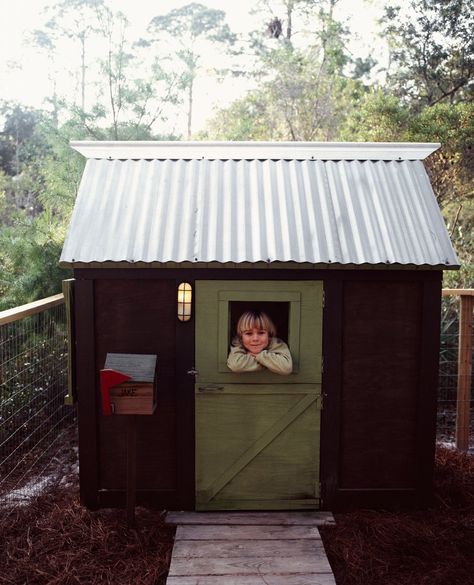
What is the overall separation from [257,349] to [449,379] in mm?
4535

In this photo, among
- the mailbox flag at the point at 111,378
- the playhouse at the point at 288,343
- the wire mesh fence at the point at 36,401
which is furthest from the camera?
the wire mesh fence at the point at 36,401

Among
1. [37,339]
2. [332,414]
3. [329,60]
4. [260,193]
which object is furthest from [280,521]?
[329,60]

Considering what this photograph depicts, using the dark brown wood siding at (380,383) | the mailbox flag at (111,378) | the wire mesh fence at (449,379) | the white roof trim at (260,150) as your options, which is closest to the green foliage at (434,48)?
the wire mesh fence at (449,379)

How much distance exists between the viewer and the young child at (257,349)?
415 cm

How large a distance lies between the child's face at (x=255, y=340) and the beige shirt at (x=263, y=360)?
5cm

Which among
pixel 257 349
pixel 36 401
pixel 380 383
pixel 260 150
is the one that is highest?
pixel 260 150

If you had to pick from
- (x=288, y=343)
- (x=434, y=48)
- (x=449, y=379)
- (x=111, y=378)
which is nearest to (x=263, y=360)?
(x=288, y=343)

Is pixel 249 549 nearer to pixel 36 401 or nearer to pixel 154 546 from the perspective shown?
pixel 154 546

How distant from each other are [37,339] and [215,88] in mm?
15830

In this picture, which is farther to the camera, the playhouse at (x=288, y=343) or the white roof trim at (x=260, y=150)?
the white roof trim at (x=260, y=150)

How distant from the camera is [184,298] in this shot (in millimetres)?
4203

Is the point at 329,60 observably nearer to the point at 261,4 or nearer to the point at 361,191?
the point at 261,4

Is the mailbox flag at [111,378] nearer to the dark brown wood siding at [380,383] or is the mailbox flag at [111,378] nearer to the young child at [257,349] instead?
the young child at [257,349]

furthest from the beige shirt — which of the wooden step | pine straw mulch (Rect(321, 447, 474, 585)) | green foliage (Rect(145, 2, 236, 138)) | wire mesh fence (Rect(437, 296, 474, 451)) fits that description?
green foliage (Rect(145, 2, 236, 138))
